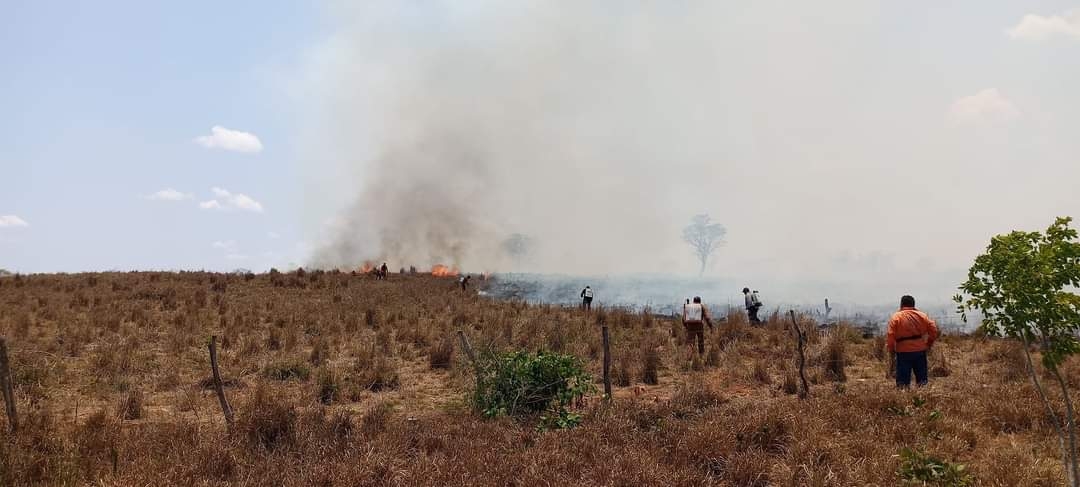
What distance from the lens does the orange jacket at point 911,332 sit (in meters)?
9.15

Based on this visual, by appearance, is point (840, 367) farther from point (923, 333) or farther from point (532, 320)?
point (532, 320)

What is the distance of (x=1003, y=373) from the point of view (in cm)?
1088

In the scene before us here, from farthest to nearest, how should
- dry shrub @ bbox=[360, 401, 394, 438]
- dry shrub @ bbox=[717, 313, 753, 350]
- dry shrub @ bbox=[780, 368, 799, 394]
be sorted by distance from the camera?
dry shrub @ bbox=[717, 313, 753, 350], dry shrub @ bbox=[780, 368, 799, 394], dry shrub @ bbox=[360, 401, 394, 438]

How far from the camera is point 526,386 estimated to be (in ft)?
27.5

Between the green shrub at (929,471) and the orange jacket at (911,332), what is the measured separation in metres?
3.79

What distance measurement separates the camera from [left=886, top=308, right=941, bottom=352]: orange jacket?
9.15 meters

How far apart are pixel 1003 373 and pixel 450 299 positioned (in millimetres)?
18737

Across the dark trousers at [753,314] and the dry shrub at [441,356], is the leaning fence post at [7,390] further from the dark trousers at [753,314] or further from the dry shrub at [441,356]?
the dark trousers at [753,314]

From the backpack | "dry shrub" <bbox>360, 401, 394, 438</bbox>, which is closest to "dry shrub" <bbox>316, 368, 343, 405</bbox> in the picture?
"dry shrub" <bbox>360, 401, 394, 438</bbox>

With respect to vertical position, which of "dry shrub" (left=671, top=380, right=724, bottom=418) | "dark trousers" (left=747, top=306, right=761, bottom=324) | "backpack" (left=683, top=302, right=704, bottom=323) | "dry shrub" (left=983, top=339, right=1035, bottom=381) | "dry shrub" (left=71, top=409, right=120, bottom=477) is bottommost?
"dry shrub" (left=71, top=409, right=120, bottom=477)

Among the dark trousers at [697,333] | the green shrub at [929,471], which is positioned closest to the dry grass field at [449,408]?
the green shrub at [929,471]

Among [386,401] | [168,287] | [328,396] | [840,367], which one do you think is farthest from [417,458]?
[168,287]

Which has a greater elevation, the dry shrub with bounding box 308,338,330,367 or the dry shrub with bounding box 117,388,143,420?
the dry shrub with bounding box 308,338,330,367

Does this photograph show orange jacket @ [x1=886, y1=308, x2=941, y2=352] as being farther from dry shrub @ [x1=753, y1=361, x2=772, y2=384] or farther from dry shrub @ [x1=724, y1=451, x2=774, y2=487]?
dry shrub @ [x1=724, y1=451, x2=774, y2=487]
